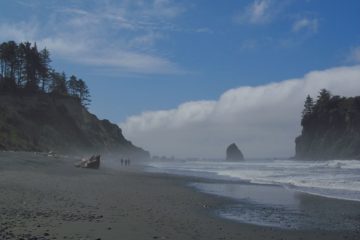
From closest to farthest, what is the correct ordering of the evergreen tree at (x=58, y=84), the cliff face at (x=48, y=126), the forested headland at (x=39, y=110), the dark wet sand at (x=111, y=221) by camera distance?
the dark wet sand at (x=111, y=221) → the cliff face at (x=48, y=126) → the forested headland at (x=39, y=110) → the evergreen tree at (x=58, y=84)

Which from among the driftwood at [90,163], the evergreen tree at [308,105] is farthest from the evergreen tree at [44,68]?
the evergreen tree at [308,105]

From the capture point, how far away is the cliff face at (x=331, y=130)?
104m

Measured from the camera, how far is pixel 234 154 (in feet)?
Result: 543

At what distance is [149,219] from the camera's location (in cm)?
1284

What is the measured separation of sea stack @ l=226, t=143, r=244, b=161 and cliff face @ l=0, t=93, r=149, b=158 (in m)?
68.3

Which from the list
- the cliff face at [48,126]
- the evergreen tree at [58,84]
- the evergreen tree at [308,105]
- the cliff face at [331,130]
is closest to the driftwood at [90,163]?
the cliff face at [48,126]

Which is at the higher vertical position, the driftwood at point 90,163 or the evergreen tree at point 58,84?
the evergreen tree at point 58,84

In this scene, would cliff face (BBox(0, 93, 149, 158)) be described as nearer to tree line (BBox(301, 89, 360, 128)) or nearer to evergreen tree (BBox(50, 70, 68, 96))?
evergreen tree (BBox(50, 70, 68, 96))

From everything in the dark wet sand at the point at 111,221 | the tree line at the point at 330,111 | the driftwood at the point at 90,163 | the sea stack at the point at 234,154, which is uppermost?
the tree line at the point at 330,111

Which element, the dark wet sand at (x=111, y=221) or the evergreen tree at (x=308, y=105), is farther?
the evergreen tree at (x=308, y=105)

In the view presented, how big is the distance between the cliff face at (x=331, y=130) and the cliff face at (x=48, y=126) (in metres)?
54.2

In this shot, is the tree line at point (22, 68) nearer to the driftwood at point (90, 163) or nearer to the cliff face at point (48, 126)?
the cliff face at point (48, 126)

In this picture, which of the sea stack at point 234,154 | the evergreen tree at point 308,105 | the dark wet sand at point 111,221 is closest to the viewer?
the dark wet sand at point 111,221

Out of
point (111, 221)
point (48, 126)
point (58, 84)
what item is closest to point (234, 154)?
point (58, 84)
